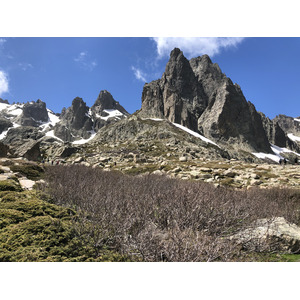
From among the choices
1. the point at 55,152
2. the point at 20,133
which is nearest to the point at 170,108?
the point at 55,152

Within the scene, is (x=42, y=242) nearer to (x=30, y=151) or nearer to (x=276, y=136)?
(x=30, y=151)

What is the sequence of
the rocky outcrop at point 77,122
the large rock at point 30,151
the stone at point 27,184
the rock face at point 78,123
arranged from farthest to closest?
the rocky outcrop at point 77,122 → the rock face at point 78,123 → the large rock at point 30,151 → the stone at point 27,184

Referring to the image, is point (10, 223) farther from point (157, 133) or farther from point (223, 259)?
point (157, 133)

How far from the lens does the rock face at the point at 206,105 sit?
84062 mm

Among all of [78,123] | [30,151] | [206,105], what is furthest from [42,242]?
[78,123]

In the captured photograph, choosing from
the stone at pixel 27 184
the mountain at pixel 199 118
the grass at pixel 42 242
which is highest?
the mountain at pixel 199 118

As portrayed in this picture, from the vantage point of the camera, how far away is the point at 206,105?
4281 inches

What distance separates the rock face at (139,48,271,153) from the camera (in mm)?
84062

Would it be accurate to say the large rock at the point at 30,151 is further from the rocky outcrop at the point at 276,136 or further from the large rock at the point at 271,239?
the rocky outcrop at the point at 276,136

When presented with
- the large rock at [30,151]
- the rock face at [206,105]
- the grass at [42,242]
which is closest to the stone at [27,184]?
the grass at [42,242]

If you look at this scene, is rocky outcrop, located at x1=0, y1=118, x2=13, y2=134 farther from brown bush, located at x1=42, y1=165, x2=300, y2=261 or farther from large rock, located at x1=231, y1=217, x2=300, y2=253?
large rock, located at x1=231, y1=217, x2=300, y2=253

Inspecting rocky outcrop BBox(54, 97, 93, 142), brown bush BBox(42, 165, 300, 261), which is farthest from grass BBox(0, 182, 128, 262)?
rocky outcrop BBox(54, 97, 93, 142)

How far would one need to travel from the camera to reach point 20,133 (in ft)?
408

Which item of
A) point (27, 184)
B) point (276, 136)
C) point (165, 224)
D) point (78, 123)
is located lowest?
point (165, 224)
